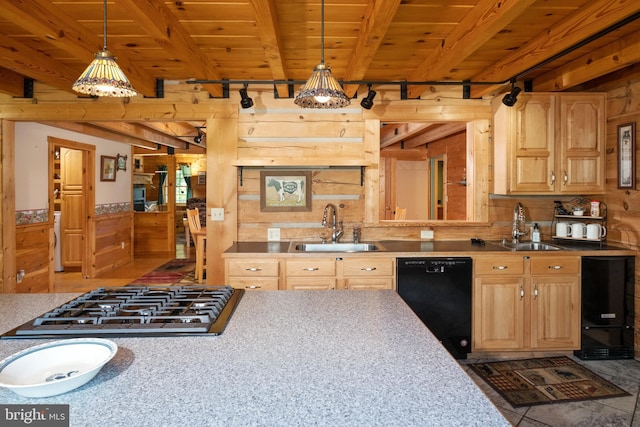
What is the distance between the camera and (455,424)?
830 mm

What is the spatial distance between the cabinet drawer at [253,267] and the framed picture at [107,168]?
4.52 m

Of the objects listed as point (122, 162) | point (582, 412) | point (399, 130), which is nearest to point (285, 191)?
point (582, 412)

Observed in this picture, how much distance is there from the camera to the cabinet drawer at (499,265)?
321 cm

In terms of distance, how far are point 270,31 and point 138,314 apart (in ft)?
5.46

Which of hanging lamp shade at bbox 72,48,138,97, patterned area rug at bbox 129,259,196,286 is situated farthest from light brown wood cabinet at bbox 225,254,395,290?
patterned area rug at bbox 129,259,196,286

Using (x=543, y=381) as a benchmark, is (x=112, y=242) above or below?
above

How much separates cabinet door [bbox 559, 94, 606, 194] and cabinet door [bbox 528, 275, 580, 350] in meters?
0.83

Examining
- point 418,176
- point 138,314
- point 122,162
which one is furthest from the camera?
point 418,176

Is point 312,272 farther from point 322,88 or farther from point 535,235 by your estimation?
point 535,235

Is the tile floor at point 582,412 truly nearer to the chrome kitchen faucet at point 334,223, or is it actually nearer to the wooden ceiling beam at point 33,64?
the chrome kitchen faucet at point 334,223

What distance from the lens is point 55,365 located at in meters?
1.10

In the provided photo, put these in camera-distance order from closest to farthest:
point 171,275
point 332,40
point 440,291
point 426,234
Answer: point 332,40 < point 440,291 < point 426,234 < point 171,275

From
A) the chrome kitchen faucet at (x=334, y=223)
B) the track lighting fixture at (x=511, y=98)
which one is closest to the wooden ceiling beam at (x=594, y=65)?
the track lighting fixture at (x=511, y=98)

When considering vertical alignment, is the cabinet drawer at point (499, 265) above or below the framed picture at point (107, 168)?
below
